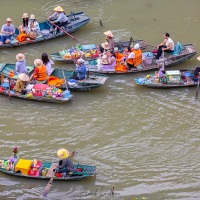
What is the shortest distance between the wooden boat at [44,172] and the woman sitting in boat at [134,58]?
5527 millimetres

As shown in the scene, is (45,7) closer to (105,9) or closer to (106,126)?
(105,9)

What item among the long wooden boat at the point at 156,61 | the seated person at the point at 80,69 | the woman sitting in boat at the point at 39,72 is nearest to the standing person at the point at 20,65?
the woman sitting in boat at the point at 39,72

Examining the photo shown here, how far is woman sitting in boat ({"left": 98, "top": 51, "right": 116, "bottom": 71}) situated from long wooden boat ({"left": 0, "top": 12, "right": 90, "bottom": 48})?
3179 millimetres

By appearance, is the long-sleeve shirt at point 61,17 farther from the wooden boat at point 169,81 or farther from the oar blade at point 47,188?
the oar blade at point 47,188

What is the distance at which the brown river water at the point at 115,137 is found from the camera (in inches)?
507

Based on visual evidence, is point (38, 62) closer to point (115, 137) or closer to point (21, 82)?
point (21, 82)

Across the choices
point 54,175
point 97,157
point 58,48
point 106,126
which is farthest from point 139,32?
point 54,175

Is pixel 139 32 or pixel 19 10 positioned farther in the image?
pixel 19 10

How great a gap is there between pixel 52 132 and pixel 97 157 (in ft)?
6.07

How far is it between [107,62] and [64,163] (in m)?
5.70

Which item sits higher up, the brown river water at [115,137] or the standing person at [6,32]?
the standing person at [6,32]

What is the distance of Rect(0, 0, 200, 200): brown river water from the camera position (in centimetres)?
1288

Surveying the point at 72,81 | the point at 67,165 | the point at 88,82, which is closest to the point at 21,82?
the point at 72,81

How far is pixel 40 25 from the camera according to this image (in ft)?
66.9
